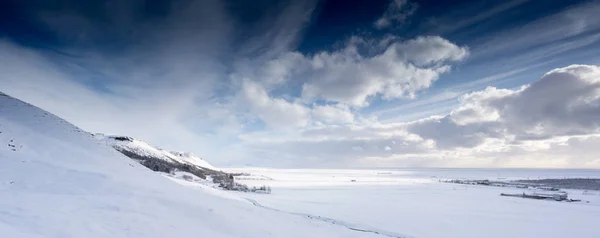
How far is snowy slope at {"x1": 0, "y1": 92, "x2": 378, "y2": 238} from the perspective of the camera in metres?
11.9

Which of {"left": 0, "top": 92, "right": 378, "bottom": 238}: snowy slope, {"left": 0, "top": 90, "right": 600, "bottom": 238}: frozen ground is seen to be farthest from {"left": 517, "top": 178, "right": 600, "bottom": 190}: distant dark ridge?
{"left": 0, "top": 92, "right": 378, "bottom": 238}: snowy slope

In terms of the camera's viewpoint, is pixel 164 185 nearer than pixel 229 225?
No

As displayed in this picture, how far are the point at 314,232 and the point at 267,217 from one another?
3378mm

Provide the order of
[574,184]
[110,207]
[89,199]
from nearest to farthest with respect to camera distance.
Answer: [110,207], [89,199], [574,184]

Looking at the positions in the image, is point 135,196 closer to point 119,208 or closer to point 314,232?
point 119,208

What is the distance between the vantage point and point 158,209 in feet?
52.4

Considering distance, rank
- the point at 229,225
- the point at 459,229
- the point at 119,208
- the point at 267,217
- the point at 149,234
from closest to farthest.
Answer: the point at 149,234 < the point at 119,208 < the point at 229,225 < the point at 267,217 < the point at 459,229

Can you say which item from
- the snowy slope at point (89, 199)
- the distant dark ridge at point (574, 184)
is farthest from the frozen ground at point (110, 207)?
the distant dark ridge at point (574, 184)

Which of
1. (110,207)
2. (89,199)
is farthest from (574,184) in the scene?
(89,199)

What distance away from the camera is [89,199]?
1490cm

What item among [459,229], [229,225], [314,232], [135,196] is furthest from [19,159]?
[459,229]

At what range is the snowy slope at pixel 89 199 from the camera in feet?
39.2

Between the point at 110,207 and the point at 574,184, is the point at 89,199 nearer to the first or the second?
the point at 110,207

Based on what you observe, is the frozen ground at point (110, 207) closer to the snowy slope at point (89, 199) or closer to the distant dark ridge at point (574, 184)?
the snowy slope at point (89, 199)
